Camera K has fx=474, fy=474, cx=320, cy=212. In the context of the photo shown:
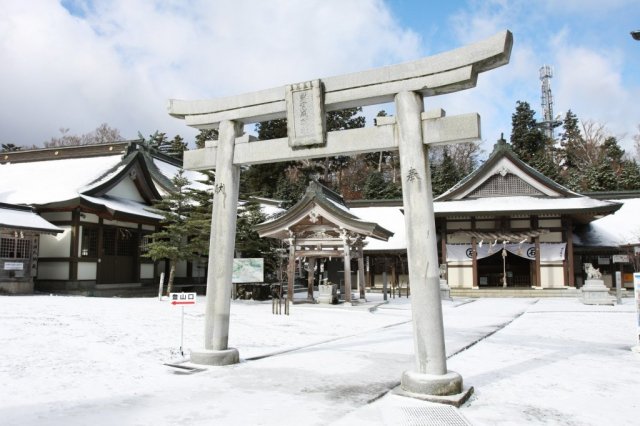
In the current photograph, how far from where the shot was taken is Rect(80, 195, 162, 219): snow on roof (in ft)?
62.5

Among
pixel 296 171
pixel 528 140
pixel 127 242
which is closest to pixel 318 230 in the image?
pixel 127 242

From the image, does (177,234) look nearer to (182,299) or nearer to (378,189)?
(182,299)

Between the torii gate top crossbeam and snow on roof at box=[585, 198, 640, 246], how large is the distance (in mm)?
25098

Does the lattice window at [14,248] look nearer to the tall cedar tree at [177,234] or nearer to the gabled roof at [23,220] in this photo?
the gabled roof at [23,220]

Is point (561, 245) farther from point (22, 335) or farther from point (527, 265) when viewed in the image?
point (22, 335)

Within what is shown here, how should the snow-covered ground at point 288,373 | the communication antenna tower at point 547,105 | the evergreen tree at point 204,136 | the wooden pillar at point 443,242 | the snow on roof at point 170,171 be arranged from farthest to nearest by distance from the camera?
the communication antenna tower at point 547,105, the evergreen tree at point 204,136, the snow on roof at point 170,171, the wooden pillar at point 443,242, the snow-covered ground at point 288,373

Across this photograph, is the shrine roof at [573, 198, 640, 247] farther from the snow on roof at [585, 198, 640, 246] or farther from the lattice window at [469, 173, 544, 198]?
the lattice window at [469, 173, 544, 198]

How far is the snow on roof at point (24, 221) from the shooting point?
16.4 metres

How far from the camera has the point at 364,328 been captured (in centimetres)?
1283

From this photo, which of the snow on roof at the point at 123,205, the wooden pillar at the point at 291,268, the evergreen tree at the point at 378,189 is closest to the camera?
the wooden pillar at the point at 291,268

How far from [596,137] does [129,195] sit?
47.6m

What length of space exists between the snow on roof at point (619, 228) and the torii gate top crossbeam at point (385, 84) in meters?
25.1

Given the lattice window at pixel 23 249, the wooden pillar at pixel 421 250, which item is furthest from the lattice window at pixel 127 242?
the wooden pillar at pixel 421 250

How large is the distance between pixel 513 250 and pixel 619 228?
25.0ft
